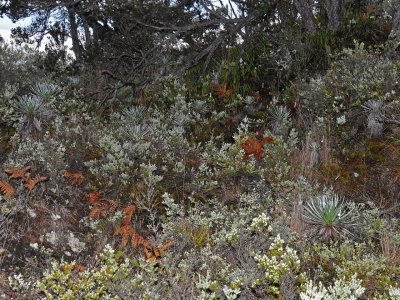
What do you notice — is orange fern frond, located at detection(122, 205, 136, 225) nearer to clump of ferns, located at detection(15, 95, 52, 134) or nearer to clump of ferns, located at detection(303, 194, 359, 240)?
clump of ferns, located at detection(303, 194, 359, 240)

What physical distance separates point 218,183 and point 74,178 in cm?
170

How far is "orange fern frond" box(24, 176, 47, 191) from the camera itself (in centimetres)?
477

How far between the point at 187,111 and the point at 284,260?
186 inches

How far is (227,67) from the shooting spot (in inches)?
336

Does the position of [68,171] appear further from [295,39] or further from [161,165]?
[295,39]

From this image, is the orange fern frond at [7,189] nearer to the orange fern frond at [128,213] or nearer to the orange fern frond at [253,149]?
the orange fern frond at [128,213]

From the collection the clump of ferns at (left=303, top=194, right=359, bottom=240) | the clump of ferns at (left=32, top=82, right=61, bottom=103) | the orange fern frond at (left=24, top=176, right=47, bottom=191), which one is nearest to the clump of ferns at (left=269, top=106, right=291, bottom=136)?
the clump of ferns at (left=303, top=194, right=359, bottom=240)

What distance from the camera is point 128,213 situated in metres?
4.64

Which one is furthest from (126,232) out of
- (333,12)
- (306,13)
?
(333,12)

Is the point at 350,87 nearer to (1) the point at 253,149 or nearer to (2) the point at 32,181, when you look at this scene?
(1) the point at 253,149

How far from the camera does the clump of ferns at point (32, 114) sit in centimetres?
663

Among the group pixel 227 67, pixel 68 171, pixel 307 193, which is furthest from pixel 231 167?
pixel 227 67

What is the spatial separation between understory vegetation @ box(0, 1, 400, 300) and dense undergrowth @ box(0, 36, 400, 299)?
20 mm

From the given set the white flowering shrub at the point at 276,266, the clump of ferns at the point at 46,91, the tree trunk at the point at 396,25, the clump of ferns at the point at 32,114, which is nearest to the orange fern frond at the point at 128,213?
the white flowering shrub at the point at 276,266
